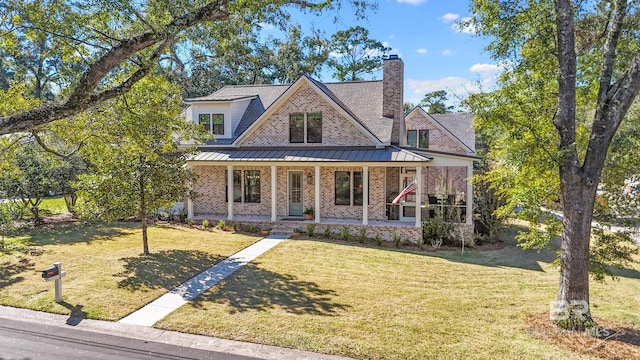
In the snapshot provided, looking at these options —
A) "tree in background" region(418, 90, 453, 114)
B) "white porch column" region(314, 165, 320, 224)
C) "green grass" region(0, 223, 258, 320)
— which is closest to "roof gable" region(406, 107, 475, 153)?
"white porch column" region(314, 165, 320, 224)

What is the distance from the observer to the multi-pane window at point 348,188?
17.3 meters

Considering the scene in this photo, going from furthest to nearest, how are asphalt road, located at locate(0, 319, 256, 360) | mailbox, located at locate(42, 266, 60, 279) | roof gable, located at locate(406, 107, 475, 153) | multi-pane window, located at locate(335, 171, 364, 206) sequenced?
1. roof gable, located at locate(406, 107, 475, 153)
2. multi-pane window, located at locate(335, 171, 364, 206)
3. mailbox, located at locate(42, 266, 60, 279)
4. asphalt road, located at locate(0, 319, 256, 360)

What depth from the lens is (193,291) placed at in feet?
29.6

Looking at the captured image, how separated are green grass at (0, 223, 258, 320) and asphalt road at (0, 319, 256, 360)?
76cm

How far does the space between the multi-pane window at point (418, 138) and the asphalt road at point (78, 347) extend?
21.9 meters

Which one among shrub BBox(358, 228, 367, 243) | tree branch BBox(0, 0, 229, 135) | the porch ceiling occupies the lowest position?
shrub BBox(358, 228, 367, 243)

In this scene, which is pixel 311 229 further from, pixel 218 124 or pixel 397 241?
pixel 218 124

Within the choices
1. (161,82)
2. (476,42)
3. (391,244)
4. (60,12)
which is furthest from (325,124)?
(60,12)

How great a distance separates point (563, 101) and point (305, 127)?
12.2m

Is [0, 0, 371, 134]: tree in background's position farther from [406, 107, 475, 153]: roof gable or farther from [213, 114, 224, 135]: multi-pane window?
[406, 107, 475, 153]: roof gable

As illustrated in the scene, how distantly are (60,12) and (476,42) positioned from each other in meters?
8.54

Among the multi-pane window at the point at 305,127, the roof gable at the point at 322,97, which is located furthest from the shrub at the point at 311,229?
the roof gable at the point at 322,97

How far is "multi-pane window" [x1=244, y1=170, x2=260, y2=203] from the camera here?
60.8 feet

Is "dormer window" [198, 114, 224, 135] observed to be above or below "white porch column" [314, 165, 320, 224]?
above
